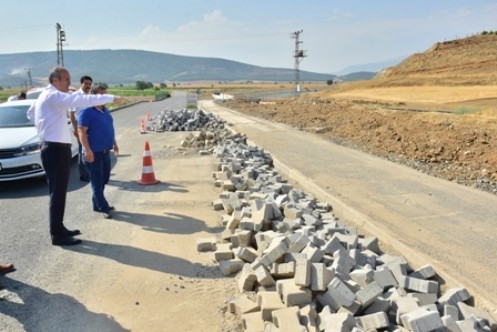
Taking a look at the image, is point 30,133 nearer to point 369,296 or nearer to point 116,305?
point 116,305

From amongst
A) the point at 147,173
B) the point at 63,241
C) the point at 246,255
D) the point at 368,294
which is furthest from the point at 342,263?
the point at 147,173

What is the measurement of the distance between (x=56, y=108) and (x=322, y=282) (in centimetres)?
358

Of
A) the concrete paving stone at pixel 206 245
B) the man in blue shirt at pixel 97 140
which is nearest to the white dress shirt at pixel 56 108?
the man in blue shirt at pixel 97 140

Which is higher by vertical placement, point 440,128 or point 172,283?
point 440,128

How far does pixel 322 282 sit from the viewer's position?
141 inches

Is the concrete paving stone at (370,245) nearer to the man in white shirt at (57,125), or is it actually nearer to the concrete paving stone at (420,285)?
the concrete paving stone at (420,285)

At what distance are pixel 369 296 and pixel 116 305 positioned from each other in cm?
225

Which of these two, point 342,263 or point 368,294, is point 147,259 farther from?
point 368,294

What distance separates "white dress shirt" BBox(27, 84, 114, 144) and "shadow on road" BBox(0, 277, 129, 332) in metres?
1.75

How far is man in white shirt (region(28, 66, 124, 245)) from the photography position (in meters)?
4.93

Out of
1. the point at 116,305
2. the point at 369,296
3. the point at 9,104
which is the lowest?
the point at 116,305

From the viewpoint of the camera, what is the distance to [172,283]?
14.6ft

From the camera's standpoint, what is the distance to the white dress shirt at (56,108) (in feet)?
16.1

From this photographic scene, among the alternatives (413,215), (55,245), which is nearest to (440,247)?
(413,215)
